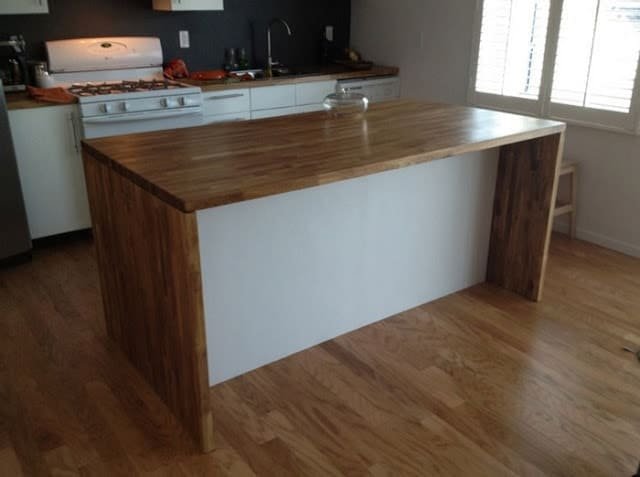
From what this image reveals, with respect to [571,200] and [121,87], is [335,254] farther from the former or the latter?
[121,87]

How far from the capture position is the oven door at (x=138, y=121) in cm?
351

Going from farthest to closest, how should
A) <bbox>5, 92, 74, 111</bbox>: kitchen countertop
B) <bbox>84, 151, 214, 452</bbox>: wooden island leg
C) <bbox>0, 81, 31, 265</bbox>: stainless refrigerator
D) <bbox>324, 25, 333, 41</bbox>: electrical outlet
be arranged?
<bbox>324, 25, 333, 41</bbox>: electrical outlet
<bbox>5, 92, 74, 111</bbox>: kitchen countertop
<bbox>0, 81, 31, 265</bbox>: stainless refrigerator
<bbox>84, 151, 214, 452</bbox>: wooden island leg

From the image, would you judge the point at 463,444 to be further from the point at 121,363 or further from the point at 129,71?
the point at 129,71

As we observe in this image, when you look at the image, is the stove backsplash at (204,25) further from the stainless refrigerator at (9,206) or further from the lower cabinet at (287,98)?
the stainless refrigerator at (9,206)

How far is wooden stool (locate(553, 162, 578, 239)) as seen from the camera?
11.9 ft

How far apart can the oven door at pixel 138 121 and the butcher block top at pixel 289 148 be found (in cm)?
120

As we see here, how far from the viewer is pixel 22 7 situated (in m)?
3.44

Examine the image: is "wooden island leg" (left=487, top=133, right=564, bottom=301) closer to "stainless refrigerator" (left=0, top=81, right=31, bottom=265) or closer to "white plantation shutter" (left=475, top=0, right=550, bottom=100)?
"white plantation shutter" (left=475, top=0, right=550, bottom=100)

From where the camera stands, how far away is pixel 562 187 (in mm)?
3889

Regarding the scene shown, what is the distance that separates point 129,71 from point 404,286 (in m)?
2.51

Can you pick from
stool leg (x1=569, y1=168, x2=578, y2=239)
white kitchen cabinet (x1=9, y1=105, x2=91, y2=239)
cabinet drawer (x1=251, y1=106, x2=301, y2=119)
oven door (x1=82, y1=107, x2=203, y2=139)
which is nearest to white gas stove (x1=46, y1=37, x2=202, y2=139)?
oven door (x1=82, y1=107, x2=203, y2=139)

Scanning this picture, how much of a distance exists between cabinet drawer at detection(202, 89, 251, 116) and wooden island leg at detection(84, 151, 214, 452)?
5.55 feet

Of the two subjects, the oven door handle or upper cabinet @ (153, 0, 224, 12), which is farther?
upper cabinet @ (153, 0, 224, 12)

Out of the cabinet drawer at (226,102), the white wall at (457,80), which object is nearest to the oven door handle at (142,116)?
the cabinet drawer at (226,102)
